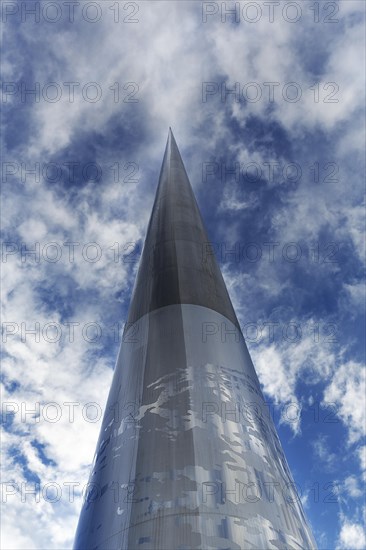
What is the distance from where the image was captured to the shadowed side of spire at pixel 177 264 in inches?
433

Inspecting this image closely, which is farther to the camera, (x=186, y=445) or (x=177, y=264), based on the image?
(x=177, y=264)

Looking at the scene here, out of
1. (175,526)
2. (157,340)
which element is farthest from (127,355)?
(175,526)

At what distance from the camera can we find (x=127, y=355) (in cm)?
983

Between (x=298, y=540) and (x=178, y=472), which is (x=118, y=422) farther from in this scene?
(x=298, y=540)

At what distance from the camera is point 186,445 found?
710 centimetres

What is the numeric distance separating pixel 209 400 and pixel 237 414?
554 mm

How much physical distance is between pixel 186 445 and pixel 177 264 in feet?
18.6

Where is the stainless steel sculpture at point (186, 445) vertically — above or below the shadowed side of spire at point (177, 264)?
below

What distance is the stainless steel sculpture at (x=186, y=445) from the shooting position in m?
6.09

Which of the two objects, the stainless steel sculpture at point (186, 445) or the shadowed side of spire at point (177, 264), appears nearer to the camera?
the stainless steel sculpture at point (186, 445)

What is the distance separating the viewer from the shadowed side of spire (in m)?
11.0

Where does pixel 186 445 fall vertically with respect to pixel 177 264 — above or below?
below

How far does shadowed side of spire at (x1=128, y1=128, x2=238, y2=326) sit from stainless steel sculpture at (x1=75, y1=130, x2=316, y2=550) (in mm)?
59

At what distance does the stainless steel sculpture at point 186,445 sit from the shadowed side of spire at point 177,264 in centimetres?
6
